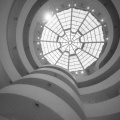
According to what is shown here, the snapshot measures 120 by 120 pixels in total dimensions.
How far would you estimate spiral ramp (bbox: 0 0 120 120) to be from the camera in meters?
7.32

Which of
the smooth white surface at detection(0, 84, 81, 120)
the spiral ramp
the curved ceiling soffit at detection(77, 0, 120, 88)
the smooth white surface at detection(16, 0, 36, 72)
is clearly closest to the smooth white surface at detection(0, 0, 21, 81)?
the spiral ramp

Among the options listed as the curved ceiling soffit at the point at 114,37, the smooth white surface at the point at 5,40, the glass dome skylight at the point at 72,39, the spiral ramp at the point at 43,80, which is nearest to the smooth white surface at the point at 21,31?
the spiral ramp at the point at 43,80

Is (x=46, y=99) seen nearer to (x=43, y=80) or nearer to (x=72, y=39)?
(x=43, y=80)

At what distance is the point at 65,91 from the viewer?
950cm

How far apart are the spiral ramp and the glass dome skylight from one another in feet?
7.67

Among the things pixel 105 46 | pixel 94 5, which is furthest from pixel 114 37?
pixel 94 5

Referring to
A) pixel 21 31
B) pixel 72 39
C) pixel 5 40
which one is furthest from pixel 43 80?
pixel 72 39

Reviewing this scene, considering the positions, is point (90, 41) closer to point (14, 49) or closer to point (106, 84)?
point (106, 84)

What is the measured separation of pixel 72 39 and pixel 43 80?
38.9 feet

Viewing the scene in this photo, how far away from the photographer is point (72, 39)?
2078 cm

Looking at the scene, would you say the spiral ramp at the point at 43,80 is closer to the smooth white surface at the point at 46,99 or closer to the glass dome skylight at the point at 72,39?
the smooth white surface at the point at 46,99

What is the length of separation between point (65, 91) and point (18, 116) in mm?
3381

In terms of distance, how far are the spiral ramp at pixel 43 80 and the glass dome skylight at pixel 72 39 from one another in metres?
2.34

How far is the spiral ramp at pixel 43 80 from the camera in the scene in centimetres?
732
